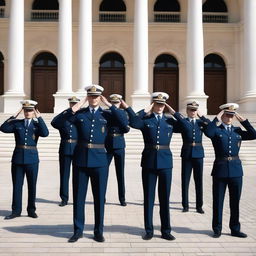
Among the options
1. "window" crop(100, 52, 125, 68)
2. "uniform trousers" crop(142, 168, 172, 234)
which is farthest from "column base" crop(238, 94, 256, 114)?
"uniform trousers" crop(142, 168, 172, 234)

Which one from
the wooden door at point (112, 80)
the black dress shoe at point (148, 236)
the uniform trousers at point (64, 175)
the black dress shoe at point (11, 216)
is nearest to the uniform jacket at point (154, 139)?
the black dress shoe at point (148, 236)

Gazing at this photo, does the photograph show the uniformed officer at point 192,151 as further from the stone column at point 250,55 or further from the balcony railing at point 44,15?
the balcony railing at point 44,15

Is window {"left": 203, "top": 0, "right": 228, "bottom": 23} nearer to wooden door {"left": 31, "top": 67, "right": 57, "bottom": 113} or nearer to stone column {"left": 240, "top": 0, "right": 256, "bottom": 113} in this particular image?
stone column {"left": 240, "top": 0, "right": 256, "bottom": 113}

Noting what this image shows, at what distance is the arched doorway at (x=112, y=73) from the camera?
31453 mm

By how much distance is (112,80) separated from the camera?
31.5 meters

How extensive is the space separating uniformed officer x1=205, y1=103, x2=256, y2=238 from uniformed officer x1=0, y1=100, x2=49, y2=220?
343 centimetres

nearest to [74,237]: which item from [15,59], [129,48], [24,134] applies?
[24,134]

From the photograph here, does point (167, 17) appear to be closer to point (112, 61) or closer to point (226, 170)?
point (112, 61)

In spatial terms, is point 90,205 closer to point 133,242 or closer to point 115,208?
point 115,208

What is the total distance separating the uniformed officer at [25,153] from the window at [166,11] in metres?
25.4

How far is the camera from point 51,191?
11.0 m

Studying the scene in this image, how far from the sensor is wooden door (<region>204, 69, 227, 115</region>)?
3173cm

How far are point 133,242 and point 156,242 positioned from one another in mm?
365

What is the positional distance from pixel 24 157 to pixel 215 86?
25957 millimetres
